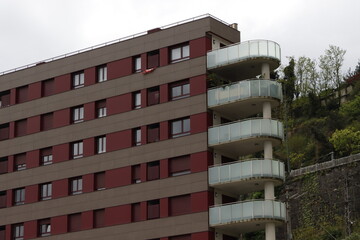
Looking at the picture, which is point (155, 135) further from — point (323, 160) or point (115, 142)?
point (323, 160)

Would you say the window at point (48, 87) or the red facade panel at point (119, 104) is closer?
the red facade panel at point (119, 104)

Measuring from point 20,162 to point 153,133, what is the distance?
12058mm

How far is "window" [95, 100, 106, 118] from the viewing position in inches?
2279

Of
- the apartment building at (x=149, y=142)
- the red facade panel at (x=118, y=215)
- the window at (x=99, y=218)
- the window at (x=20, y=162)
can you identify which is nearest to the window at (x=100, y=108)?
the apartment building at (x=149, y=142)

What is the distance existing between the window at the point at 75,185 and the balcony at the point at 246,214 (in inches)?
431

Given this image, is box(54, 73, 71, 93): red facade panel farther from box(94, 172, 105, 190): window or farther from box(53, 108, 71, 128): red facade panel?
Answer: box(94, 172, 105, 190): window

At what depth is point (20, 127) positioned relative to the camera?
204 ft

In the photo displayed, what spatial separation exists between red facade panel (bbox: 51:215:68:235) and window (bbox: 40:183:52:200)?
197cm

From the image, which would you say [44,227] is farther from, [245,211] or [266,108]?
[266,108]

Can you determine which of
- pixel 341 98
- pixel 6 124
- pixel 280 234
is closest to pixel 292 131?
pixel 341 98

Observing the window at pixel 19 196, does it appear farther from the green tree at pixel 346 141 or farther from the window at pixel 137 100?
the green tree at pixel 346 141

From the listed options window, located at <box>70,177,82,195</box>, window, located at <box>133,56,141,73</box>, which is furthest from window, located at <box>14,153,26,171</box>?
window, located at <box>133,56,141,73</box>

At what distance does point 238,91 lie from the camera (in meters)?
52.3

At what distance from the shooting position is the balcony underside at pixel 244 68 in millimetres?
52938
